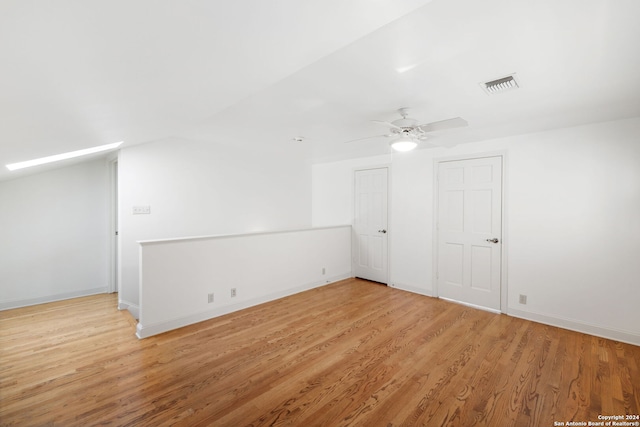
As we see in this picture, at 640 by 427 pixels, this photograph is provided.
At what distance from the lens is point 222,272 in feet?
11.7

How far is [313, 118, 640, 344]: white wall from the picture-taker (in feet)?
9.56

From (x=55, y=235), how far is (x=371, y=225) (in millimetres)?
5151

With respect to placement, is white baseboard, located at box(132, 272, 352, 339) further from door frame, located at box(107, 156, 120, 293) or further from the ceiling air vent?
the ceiling air vent

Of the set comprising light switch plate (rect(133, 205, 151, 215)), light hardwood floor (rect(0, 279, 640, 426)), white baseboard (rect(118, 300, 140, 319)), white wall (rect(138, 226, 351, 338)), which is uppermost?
light switch plate (rect(133, 205, 151, 215))

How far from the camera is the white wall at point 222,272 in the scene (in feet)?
9.89

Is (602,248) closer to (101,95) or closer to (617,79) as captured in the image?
(617,79)

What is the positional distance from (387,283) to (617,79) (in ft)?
12.5

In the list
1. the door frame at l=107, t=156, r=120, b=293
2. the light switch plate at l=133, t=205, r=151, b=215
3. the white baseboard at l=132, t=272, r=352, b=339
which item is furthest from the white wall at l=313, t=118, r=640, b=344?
the door frame at l=107, t=156, r=120, b=293

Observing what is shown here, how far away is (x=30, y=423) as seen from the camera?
1751mm

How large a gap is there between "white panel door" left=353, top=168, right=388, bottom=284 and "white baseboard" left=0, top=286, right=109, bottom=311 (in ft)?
14.8

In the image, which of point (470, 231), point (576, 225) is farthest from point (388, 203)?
point (576, 225)

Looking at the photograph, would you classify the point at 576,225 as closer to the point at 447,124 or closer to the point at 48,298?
the point at 447,124

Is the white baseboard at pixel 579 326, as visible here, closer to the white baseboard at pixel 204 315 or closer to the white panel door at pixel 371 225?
the white panel door at pixel 371 225

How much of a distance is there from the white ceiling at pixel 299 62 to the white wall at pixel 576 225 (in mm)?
406
